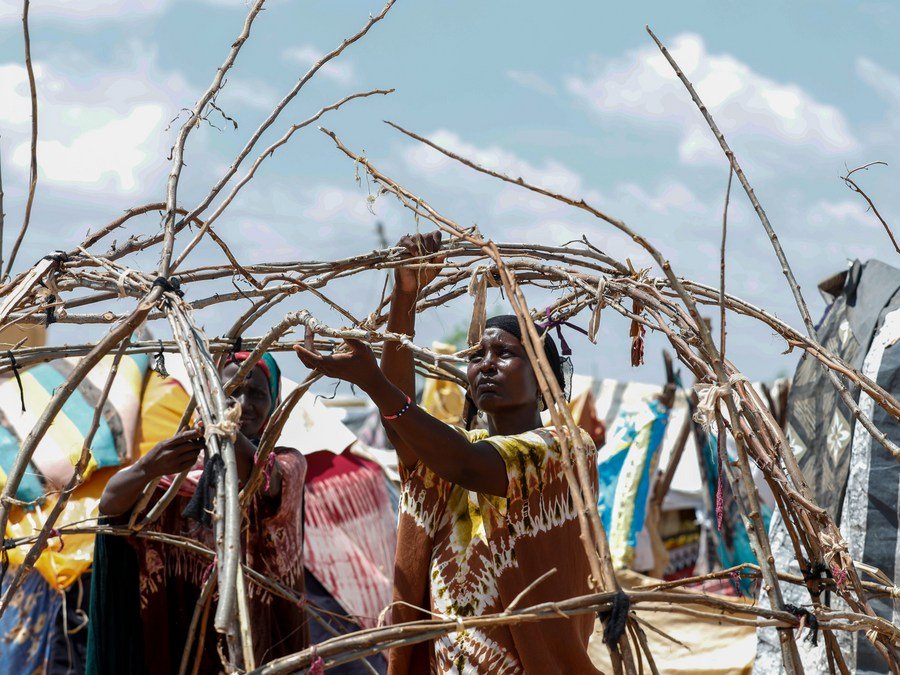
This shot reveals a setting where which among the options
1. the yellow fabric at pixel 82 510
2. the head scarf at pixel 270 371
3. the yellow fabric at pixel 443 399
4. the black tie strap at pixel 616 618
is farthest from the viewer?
the yellow fabric at pixel 443 399

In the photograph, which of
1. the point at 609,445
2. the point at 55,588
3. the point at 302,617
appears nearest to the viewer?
the point at 302,617

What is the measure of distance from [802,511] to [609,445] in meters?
6.09

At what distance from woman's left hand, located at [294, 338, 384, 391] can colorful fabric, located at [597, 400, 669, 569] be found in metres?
5.76

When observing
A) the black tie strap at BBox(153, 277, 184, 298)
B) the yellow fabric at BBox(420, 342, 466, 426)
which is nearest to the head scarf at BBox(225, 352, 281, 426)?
the black tie strap at BBox(153, 277, 184, 298)

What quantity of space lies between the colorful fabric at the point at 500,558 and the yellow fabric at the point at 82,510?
222 centimetres

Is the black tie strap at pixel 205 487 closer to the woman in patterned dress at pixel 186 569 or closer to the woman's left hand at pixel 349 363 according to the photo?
the woman's left hand at pixel 349 363

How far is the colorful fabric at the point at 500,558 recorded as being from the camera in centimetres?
257

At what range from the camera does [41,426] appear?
2.23 m

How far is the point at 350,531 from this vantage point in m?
5.81

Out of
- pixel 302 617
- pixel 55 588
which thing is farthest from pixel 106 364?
pixel 302 617

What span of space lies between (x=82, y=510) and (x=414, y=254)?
2940mm

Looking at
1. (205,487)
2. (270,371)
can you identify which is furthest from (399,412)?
(270,371)

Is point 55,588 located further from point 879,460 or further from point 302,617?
point 879,460

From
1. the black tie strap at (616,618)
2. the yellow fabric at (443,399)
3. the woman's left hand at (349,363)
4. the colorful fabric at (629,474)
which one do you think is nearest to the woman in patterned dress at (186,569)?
the woman's left hand at (349,363)
